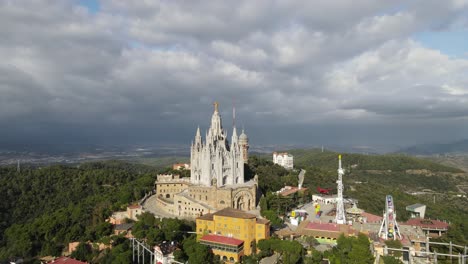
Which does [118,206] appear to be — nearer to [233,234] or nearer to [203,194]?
[203,194]

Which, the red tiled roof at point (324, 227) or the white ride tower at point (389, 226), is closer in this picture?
the white ride tower at point (389, 226)

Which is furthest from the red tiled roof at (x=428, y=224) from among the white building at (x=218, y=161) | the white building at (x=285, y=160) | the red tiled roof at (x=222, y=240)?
the white building at (x=285, y=160)

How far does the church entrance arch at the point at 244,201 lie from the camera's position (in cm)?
5303

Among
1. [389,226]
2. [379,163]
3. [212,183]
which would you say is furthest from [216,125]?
[379,163]

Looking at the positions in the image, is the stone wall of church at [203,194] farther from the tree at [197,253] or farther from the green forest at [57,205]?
the green forest at [57,205]

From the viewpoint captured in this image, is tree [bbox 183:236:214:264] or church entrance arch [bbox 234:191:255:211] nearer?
tree [bbox 183:236:214:264]

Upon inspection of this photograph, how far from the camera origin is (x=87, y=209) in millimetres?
61625

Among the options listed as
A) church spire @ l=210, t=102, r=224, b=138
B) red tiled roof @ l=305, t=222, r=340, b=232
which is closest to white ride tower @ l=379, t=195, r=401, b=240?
red tiled roof @ l=305, t=222, r=340, b=232

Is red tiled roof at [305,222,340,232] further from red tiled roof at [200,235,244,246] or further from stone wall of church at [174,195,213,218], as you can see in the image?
stone wall of church at [174,195,213,218]

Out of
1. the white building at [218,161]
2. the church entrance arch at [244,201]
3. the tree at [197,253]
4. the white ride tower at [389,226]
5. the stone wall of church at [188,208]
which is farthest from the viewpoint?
the white building at [218,161]

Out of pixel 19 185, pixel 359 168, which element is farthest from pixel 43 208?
pixel 359 168

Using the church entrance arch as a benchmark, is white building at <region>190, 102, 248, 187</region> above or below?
above

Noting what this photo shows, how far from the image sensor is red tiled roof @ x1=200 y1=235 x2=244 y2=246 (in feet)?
128

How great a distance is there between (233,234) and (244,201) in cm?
1278
